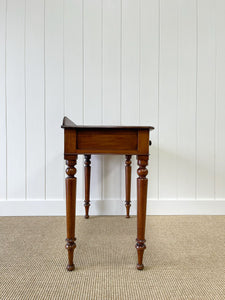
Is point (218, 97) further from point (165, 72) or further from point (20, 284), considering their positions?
point (20, 284)

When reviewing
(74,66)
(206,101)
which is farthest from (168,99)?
(74,66)

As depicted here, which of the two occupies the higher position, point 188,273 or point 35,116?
point 35,116

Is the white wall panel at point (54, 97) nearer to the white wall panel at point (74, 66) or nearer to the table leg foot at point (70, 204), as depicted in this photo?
the white wall panel at point (74, 66)

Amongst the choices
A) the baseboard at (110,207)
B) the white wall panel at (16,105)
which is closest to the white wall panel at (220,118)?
the baseboard at (110,207)

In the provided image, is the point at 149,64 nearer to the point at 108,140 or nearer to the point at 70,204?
the point at 108,140

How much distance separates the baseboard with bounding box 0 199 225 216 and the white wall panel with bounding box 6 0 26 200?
0.32 feet

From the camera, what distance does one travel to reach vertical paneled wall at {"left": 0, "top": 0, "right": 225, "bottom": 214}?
185 centimetres

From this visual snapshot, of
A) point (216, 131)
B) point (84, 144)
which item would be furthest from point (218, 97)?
point (84, 144)

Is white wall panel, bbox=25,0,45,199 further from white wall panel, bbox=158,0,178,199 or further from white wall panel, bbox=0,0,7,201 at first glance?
white wall panel, bbox=158,0,178,199

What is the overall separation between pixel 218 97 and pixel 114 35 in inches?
39.6

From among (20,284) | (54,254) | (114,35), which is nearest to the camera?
(20,284)

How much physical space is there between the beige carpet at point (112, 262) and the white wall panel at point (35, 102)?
37 cm

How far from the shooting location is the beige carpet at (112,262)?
89cm

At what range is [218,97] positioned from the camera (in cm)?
191
